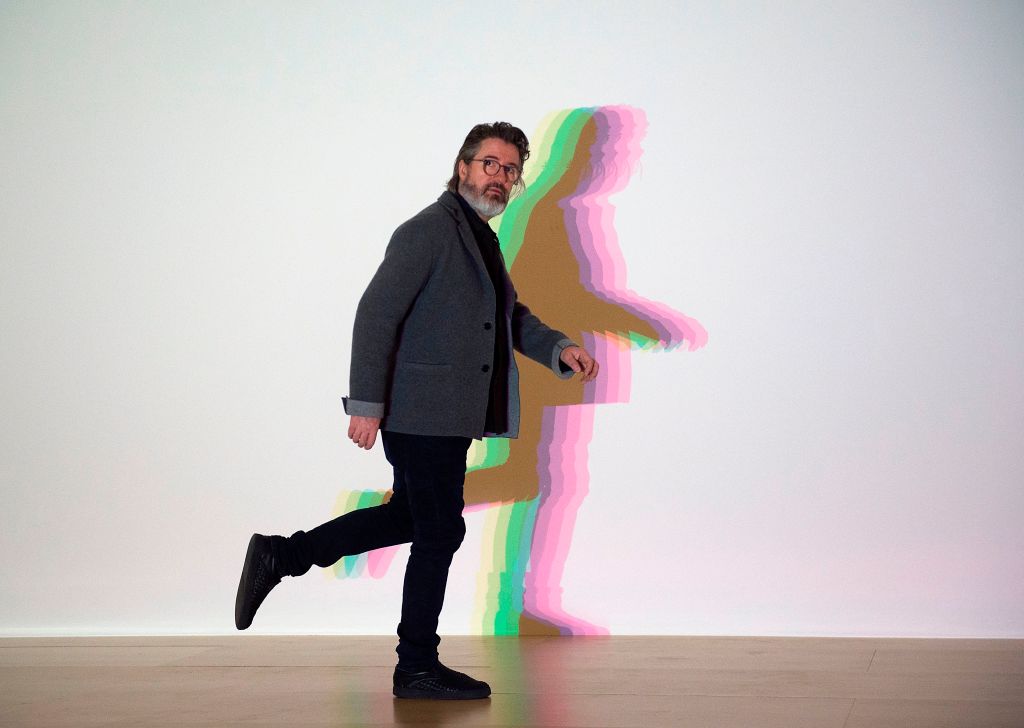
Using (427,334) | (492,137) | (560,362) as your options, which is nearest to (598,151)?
(492,137)

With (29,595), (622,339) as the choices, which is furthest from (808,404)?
(29,595)

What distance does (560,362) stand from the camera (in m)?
2.55

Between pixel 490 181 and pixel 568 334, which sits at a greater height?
pixel 490 181

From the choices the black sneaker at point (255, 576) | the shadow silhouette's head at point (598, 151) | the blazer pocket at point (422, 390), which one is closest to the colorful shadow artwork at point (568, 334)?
the shadow silhouette's head at point (598, 151)

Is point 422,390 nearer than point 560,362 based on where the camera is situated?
Yes

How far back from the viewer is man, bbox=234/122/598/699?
90.4 inches

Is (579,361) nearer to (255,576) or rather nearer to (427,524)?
(427,524)

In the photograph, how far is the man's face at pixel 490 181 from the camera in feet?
8.19

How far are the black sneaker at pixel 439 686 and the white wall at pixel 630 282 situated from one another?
1008mm

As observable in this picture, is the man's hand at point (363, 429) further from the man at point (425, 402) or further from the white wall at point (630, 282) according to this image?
the white wall at point (630, 282)

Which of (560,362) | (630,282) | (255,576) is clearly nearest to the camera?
(255,576)

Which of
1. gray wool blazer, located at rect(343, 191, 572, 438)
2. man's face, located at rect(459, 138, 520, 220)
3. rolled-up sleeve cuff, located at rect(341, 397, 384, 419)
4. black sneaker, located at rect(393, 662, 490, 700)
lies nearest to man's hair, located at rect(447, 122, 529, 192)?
man's face, located at rect(459, 138, 520, 220)

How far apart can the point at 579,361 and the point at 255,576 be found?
0.81 meters

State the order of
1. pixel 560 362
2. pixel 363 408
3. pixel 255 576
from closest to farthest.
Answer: pixel 363 408
pixel 255 576
pixel 560 362
